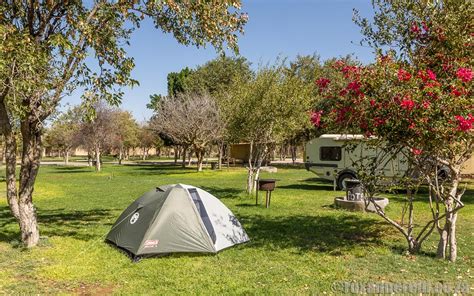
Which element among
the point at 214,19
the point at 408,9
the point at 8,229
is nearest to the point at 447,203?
the point at 408,9

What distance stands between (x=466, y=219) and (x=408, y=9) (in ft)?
23.8

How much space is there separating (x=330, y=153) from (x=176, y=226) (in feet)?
48.5

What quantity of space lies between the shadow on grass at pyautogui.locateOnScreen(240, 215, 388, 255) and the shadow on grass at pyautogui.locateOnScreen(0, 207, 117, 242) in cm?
433

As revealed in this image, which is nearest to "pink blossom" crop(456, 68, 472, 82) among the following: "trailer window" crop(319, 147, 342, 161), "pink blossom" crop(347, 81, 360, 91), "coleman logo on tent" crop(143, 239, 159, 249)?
"pink blossom" crop(347, 81, 360, 91)

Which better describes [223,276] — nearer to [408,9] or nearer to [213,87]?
[408,9]

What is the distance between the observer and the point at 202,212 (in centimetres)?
894

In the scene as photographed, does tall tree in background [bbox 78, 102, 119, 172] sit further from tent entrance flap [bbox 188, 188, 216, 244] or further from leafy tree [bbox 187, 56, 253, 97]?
tent entrance flap [bbox 188, 188, 216, 244]

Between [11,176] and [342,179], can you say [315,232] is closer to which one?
[11,176]

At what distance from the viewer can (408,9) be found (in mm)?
8836

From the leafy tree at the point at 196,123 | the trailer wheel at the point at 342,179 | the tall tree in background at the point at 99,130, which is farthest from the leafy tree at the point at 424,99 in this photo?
the tall tree in background at the point at 99,130

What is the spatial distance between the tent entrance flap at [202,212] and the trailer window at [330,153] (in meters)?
13.6

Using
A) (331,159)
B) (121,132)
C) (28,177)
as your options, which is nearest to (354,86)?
(28,177)

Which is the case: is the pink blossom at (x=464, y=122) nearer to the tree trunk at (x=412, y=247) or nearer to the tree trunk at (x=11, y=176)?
the tree trunk at (x=412, y=247)

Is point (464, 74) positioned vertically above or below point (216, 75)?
below
